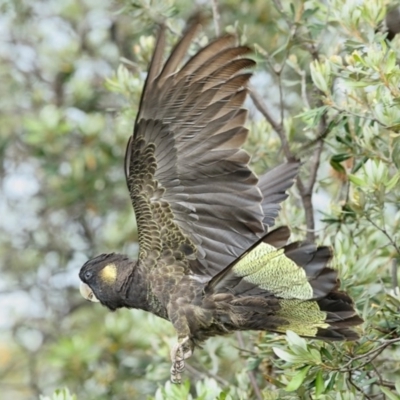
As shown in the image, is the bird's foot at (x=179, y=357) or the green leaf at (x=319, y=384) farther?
the bird's foot at (x=179, y=357)

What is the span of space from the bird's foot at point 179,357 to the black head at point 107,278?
364 mm

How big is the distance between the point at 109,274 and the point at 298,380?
3.56ft

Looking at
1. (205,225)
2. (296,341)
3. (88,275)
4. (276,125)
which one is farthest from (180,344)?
(276,125)

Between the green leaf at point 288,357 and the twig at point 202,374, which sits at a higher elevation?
the green leaf at point 288,357

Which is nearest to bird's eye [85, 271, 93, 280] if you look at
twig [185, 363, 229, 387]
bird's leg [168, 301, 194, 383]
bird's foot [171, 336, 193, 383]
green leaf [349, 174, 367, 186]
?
bird's leg [168, 301, 194, 383]

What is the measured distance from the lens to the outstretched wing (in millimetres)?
2951

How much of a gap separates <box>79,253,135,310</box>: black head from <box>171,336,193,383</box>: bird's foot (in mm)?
364

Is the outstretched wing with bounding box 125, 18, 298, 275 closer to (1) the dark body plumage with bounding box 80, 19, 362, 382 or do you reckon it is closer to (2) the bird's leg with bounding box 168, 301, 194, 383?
(1) the dark body plumage with bounding box 80, 19, 362, 382

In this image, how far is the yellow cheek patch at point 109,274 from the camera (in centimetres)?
344

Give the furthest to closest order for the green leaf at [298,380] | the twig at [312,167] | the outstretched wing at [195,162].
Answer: the twig at [312,167] < the outstretched wing at [195,162] < the green leaf at [298,380]

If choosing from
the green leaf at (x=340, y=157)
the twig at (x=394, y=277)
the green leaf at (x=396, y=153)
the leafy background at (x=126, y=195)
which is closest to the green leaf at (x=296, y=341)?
the leafy background at (x=126, y=195)

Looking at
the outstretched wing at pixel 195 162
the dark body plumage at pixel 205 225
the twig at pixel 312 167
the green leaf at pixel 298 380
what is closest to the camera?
the green leaf at pixel 298 380

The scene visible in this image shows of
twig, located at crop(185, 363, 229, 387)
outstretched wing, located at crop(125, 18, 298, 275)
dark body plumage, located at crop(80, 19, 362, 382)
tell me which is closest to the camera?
dark body plumage, located at crop(80, 19, 362, 382)

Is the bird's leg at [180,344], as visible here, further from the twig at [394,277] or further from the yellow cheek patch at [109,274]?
the twig at [394,277]
